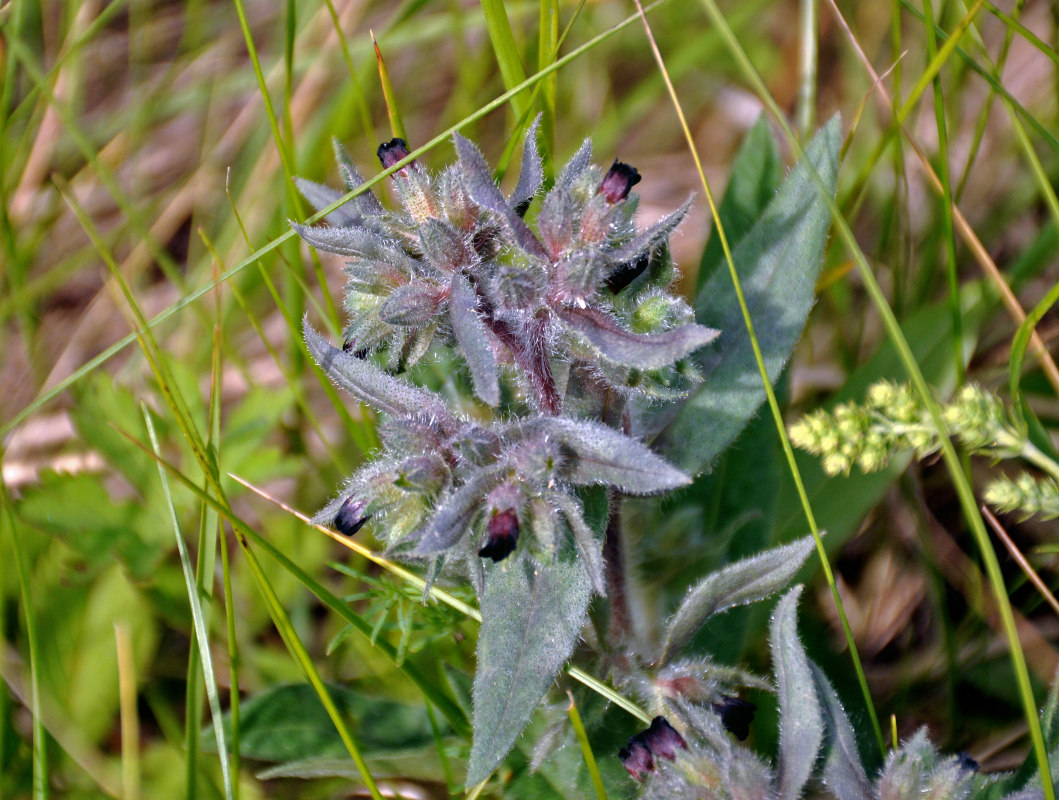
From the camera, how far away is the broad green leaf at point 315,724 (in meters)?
3.10

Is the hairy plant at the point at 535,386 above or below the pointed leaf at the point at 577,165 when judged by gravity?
below

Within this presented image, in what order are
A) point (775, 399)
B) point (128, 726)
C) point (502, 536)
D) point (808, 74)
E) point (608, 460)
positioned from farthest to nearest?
point (808, 74), point (128, 726), point (775, 399), point (608, 460), point (502, 536)

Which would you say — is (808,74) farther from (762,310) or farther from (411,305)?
(411,305)

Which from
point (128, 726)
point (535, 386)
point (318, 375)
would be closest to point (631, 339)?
point (535, 386)

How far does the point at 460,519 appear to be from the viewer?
7.29ft

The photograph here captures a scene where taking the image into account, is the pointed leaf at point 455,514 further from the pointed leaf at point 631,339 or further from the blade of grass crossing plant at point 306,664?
the blade of grass crossing plant at point 306,664

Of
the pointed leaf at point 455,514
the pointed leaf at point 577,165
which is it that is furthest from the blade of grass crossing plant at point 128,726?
the pointed leaf at point 577,165

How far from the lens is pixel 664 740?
91.4 inches

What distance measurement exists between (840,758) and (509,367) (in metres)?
1.37

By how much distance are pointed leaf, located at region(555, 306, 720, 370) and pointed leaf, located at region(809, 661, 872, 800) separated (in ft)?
3.38

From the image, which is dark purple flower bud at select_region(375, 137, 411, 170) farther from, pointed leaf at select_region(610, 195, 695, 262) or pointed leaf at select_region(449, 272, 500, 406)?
pointed leaf at select_region(610, 195, 695, 262)

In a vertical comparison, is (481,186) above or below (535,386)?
above

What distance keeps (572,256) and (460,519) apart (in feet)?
2.40

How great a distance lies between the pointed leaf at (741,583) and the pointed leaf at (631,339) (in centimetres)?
68
